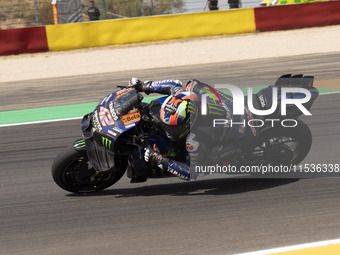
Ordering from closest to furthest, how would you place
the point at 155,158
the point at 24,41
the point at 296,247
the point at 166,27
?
1. the point at 296,247
2. the point at 155,158
3. the point at 24,41
4. the point at 166,27

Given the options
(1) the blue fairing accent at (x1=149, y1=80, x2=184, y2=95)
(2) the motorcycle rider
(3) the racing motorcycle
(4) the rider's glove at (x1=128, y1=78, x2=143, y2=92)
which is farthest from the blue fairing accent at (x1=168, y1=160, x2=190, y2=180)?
(4) the rider's glove at (x1=128, y1=78, x2=143, y2=92)

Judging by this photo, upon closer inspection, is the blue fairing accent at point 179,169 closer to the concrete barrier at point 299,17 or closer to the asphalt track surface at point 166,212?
the asphalt track surface at point 166,212

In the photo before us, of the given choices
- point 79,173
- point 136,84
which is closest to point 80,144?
point 79,173

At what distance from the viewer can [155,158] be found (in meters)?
5.57

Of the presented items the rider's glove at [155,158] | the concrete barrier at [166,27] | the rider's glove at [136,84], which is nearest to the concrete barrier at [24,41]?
the concrete barrier at [166,27]

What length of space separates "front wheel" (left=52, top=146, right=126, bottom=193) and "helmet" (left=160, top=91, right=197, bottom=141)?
0.73 metres

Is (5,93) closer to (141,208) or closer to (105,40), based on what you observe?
(105,40)

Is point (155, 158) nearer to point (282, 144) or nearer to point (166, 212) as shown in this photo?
point (166, 212)

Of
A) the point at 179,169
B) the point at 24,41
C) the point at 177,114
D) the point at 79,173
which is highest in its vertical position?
the point at 177,114

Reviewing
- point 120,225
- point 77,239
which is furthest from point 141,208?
point 77,239

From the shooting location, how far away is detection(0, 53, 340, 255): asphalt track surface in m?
4.89

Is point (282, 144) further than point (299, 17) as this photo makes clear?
No

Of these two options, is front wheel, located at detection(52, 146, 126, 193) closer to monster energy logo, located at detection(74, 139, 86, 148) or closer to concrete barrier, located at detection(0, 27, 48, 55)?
monster energy logo, located at detection(74, 139, 86, 148)

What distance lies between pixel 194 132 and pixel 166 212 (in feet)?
2.57
